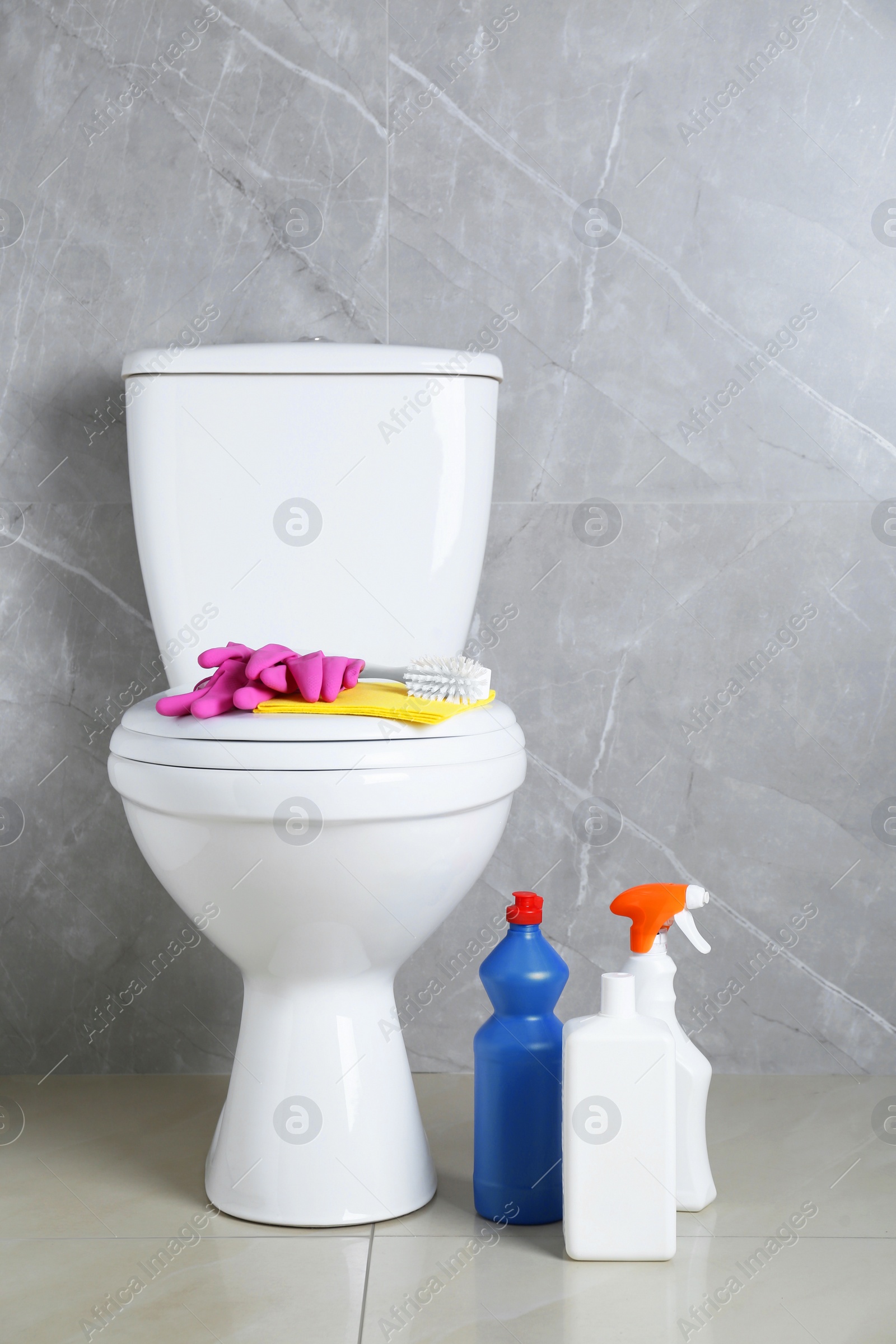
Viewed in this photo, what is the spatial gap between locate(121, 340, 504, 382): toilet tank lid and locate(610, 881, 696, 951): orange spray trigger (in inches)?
22.7

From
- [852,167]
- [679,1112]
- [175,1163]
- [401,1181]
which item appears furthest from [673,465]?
[175,1163]

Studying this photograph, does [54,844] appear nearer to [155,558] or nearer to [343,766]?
[155,558]

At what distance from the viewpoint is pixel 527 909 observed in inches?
45.1

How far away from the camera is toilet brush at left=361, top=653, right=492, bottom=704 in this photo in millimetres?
1046

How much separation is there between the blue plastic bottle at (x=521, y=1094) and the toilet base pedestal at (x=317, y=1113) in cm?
8

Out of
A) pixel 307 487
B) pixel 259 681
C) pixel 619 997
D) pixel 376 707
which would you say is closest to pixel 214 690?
pixel 259 681

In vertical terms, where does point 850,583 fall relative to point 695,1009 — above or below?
above

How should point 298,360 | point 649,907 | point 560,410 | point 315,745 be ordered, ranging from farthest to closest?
point 560,410 → point 298,360 → point 649,907 → point 315,745

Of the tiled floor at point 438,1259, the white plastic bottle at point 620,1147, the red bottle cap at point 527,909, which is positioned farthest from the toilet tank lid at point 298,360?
the tiled floor at point 438,1259

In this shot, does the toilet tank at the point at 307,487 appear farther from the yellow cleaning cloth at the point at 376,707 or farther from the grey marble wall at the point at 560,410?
the yellow cleaning cloth at the point at 376,707

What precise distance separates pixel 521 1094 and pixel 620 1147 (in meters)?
0.11

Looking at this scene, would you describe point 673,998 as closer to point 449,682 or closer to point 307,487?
point 449,682

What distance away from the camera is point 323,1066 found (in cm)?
110

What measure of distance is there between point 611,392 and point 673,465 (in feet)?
0.38
